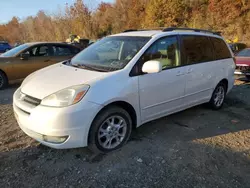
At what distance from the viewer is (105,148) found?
324cm

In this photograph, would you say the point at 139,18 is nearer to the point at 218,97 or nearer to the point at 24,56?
the point at 24,56

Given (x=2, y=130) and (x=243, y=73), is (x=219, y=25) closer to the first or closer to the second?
(x=243, y=73)

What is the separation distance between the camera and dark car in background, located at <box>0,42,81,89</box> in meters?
7.24

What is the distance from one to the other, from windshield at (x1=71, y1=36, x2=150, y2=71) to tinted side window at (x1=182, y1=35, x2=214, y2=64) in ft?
2.97

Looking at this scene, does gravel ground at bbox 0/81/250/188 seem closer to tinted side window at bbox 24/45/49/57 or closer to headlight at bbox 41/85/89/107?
headlight at bbox 41/85/89/107

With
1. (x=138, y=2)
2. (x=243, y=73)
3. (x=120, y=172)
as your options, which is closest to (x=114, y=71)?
(x=120, y=172)

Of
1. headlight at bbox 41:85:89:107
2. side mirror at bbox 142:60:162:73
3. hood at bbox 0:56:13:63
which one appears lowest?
hood at bbox 0:56:13:63

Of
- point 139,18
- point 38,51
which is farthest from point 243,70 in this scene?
point 139,18

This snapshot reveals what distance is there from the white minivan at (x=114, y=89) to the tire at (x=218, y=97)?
369 mm

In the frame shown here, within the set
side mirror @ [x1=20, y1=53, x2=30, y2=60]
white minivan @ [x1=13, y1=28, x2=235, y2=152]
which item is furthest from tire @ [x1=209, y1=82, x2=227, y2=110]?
side mirror @ [x1=20, y1=53, x2=30, y2=60]

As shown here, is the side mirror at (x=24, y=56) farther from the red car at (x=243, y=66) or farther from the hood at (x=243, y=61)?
the hood at (x=243, y=61)

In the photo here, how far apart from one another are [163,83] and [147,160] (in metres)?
1.24

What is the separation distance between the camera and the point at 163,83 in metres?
3.68

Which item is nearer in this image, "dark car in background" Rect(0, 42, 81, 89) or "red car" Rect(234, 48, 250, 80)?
"dark car in background" Rect(0, 42, 81, 89)
